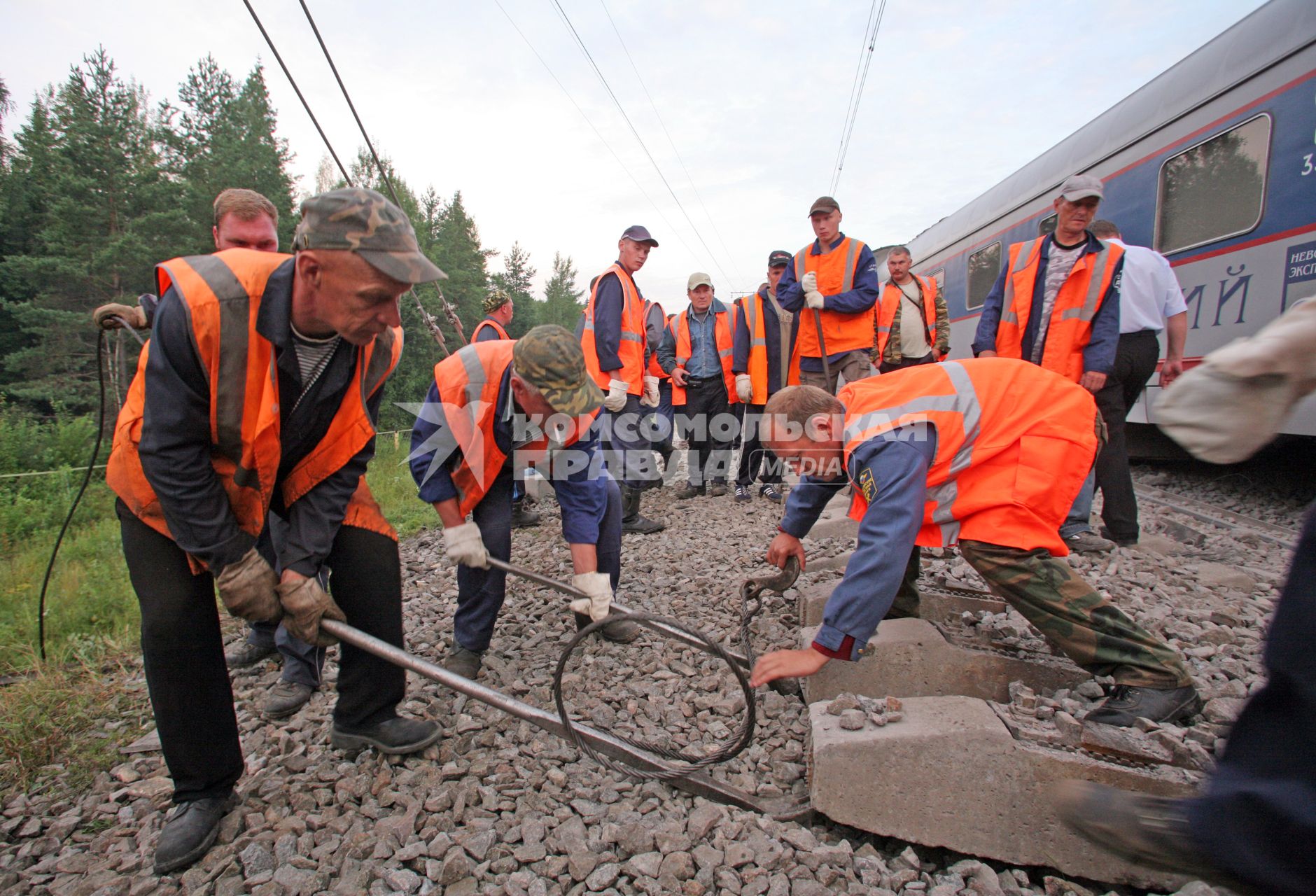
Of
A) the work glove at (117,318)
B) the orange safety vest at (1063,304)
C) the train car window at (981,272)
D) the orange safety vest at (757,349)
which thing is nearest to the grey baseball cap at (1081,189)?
the orange safety vest at (1063,304)

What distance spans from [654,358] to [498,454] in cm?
465

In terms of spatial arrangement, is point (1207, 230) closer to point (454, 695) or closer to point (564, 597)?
point (564, 597)

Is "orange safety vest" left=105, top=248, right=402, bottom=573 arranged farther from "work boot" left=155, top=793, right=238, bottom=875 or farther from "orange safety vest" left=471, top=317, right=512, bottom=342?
"orange safety vest" left=471, top=317, right=512, bottom=342

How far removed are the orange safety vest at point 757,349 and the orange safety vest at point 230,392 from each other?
4.60 meters

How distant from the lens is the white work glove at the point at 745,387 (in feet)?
20.5

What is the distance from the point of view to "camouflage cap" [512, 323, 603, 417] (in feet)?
7.69

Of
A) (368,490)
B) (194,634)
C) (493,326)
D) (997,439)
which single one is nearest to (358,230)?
(368,490)

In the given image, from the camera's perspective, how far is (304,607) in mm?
1971

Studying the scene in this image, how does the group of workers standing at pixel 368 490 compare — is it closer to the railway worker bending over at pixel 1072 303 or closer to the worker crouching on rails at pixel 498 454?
the worker crouching on rails at pixel 498 454

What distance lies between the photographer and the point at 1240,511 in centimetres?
505

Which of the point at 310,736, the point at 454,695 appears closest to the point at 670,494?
the point at 454,695

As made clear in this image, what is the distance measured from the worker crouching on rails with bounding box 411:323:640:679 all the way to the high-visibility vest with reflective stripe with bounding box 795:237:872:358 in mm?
2941

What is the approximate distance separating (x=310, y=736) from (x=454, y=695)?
549 mm

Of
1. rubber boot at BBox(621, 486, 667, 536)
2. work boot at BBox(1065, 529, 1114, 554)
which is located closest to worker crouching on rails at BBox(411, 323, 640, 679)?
rubber boot at BBox(621, 486, 667, 536)
